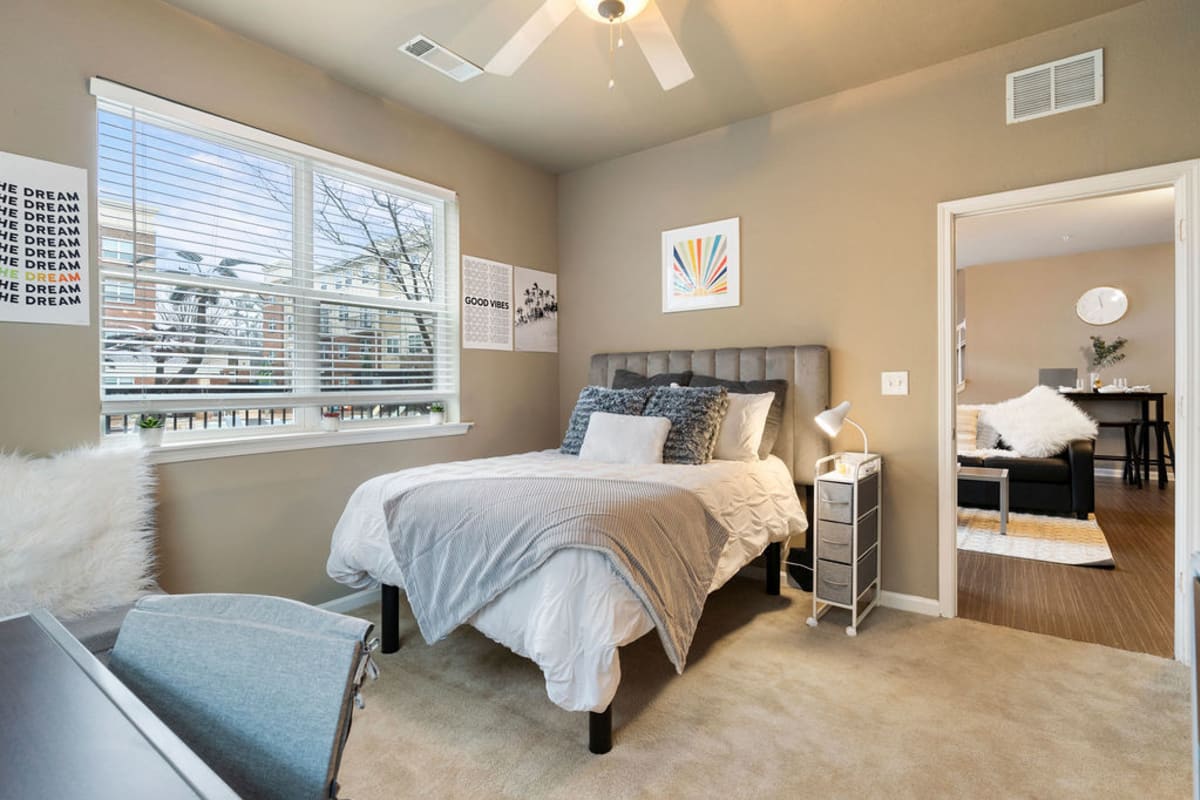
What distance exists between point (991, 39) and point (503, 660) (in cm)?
353

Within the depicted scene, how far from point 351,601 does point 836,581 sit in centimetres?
246

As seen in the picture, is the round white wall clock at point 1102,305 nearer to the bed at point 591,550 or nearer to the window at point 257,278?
the bed at point 591,550

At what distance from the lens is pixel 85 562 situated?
193cm

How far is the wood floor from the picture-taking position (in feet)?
8.87

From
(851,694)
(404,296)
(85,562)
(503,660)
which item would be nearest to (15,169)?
(85,562)

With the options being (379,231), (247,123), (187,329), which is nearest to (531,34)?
(247,123)

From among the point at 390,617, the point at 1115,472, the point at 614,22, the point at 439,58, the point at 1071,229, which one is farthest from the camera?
the point at 1115,472

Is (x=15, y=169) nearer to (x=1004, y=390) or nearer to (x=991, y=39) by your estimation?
(x=991, y=39)

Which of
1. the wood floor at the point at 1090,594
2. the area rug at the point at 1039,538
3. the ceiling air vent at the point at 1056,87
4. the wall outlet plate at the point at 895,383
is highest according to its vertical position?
the ceiling air vent at the point at 1056,87

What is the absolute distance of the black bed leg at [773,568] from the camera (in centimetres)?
326

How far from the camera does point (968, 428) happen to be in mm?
5578

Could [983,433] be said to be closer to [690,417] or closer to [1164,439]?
[1164,439]

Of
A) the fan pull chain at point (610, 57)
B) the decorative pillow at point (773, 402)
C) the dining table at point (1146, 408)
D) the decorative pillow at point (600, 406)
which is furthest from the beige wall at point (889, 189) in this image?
the dining table at point (1146, 408)

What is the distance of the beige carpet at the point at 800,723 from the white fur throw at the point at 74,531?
96cm
